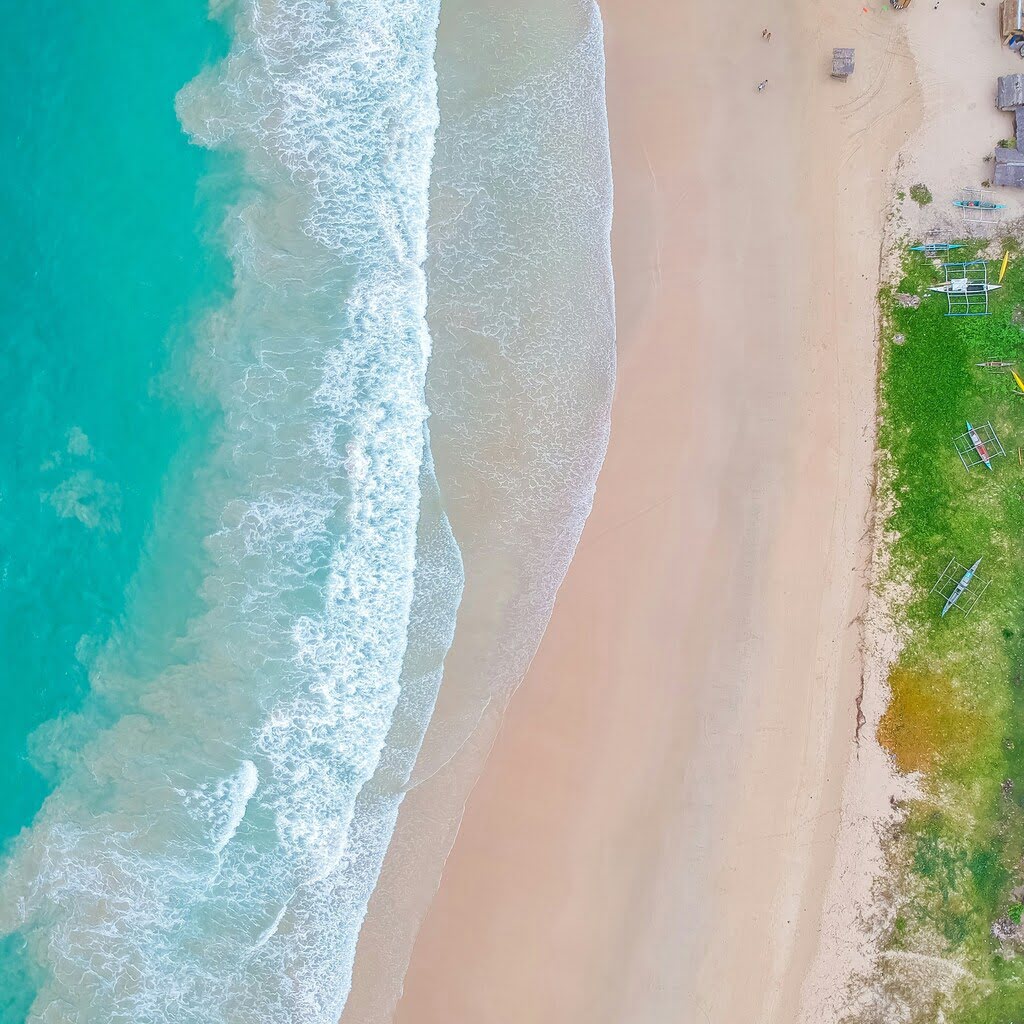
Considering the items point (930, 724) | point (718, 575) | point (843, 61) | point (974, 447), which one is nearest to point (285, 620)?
point (718, 575)

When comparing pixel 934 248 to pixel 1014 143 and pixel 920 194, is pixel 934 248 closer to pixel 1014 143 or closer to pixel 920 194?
pixel 920 194

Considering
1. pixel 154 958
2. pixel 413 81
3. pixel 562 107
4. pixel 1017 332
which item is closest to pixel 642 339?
pixel 562 107

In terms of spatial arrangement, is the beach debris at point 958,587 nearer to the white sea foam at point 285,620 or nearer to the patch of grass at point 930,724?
the patch of grass at point 930,724

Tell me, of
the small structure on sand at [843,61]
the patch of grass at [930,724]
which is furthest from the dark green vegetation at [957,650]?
the small structure on sand at [843,61]

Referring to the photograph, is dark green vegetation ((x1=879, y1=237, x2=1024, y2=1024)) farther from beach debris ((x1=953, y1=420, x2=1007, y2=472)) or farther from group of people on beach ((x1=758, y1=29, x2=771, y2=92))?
group of people on beach ((x1=758, y1=29, x2=771, y2=92))

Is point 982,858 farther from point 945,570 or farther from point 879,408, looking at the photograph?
point 879,408

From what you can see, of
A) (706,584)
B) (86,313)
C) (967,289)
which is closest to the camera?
(86,313)

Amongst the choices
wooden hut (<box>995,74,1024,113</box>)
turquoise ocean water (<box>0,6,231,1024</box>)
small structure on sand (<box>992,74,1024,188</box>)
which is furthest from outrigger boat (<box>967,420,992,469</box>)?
turquoise ocean water (<box>0,6,231,1024</box>)
